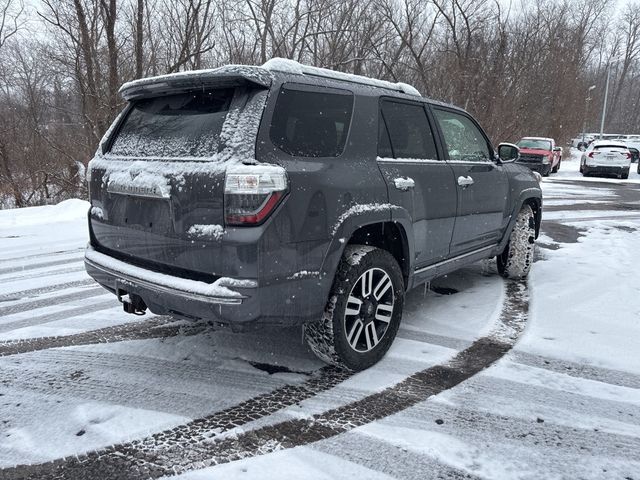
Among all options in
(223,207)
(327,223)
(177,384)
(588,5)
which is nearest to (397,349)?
(327,223)

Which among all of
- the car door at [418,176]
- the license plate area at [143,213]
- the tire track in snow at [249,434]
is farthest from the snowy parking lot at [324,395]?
the license plate area at [143,213]

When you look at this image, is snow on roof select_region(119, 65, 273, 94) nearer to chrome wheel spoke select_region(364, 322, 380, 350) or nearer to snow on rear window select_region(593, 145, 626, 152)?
chrome wheel spoke select_region(364, 322, 380, 350)

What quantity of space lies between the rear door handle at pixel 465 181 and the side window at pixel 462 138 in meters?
0.19


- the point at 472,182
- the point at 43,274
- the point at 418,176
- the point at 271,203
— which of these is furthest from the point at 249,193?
the point at 43,274

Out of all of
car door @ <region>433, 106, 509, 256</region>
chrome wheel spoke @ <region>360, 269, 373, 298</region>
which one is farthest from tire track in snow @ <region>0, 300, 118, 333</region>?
car door @ <region>433, 106, 509, 256</region>

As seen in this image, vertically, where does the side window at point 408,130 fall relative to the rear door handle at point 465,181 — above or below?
above

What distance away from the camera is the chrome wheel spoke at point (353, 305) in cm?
313

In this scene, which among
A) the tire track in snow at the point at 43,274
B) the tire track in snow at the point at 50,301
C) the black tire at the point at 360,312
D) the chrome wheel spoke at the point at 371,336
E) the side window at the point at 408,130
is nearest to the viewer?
the black tire at the point at 360,312

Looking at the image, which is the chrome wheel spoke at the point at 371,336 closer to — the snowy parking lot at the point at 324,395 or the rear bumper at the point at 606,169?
the snowy parking lot at the point at 324,395

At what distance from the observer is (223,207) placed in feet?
8.41

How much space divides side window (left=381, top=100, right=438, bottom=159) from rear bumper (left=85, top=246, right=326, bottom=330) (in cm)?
136

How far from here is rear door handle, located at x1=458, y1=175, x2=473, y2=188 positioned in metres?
4.22

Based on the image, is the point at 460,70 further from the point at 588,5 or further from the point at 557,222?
the point at 588,5

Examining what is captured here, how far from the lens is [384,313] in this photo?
3.41 metres
